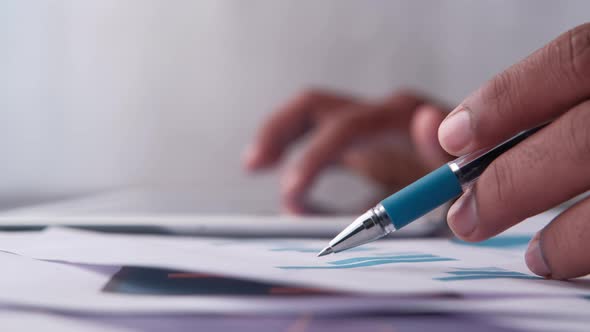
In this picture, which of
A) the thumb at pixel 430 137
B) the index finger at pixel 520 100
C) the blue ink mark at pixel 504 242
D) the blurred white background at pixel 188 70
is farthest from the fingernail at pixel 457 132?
the blurred white background at pixel 188 70

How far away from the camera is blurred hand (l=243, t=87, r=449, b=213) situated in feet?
2.15

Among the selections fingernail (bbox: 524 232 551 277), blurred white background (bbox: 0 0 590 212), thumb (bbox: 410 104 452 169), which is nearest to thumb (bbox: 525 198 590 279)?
fingernail (bbox: 524 232 551 277)

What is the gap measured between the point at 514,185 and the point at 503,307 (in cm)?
8

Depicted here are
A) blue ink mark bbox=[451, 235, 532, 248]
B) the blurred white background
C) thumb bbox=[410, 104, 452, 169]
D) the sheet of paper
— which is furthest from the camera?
the blurred white background

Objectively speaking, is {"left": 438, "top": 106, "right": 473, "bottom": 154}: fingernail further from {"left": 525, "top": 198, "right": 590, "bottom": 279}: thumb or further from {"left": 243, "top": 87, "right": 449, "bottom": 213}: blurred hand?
{"left": 243, "top": 87, "right": 449, "bottom": 213}: blurred hand

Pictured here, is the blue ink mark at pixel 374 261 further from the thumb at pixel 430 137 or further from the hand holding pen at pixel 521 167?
the thumb at pixel 430 137

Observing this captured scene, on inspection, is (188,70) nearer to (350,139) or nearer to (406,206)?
(350,139)

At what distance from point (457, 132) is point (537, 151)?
0.13ft

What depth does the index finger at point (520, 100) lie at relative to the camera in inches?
10.1

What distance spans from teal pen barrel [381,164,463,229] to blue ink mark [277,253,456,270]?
31 millimetres

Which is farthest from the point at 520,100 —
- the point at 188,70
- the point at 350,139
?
the point at 188,70

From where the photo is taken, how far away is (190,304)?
0.61ft

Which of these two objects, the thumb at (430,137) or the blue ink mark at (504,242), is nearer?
the blue ink mark at (504,242)

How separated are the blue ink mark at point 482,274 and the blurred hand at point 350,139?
1.20 ft
